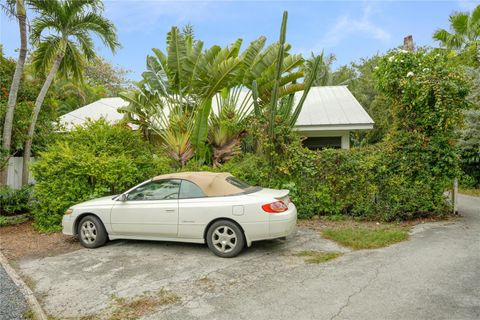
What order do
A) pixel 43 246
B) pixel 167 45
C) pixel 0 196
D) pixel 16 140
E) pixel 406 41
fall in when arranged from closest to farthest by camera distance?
pixel 43 246 < pixel 0 196 < pixel 16 140 < pixel 406 41 < pixel 167 45

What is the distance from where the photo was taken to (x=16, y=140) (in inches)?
390

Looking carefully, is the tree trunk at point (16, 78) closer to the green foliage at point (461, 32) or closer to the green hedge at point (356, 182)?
the green hedge at point (356, 182)

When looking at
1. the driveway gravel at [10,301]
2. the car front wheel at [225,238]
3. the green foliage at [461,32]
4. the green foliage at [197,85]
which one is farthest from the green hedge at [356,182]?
the green foliage at [461,32]

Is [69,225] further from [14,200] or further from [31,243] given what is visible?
[14,200]

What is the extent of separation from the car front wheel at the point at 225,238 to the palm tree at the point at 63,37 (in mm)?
7227

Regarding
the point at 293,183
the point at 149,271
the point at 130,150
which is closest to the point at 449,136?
the point at 293,183

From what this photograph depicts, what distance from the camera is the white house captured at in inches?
489

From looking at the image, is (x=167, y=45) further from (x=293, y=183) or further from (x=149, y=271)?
(x=149, y=271)

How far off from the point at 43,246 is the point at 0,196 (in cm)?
300

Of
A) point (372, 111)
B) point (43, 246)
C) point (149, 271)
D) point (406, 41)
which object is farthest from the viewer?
point (372, 111)

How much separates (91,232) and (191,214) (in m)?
2.24

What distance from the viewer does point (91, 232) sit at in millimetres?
6703

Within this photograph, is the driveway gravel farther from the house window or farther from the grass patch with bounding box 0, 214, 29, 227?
the house window

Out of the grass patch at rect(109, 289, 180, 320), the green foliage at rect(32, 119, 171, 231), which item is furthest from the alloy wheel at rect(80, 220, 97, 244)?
the grass patch at rect(109, 289, 180, 320)
